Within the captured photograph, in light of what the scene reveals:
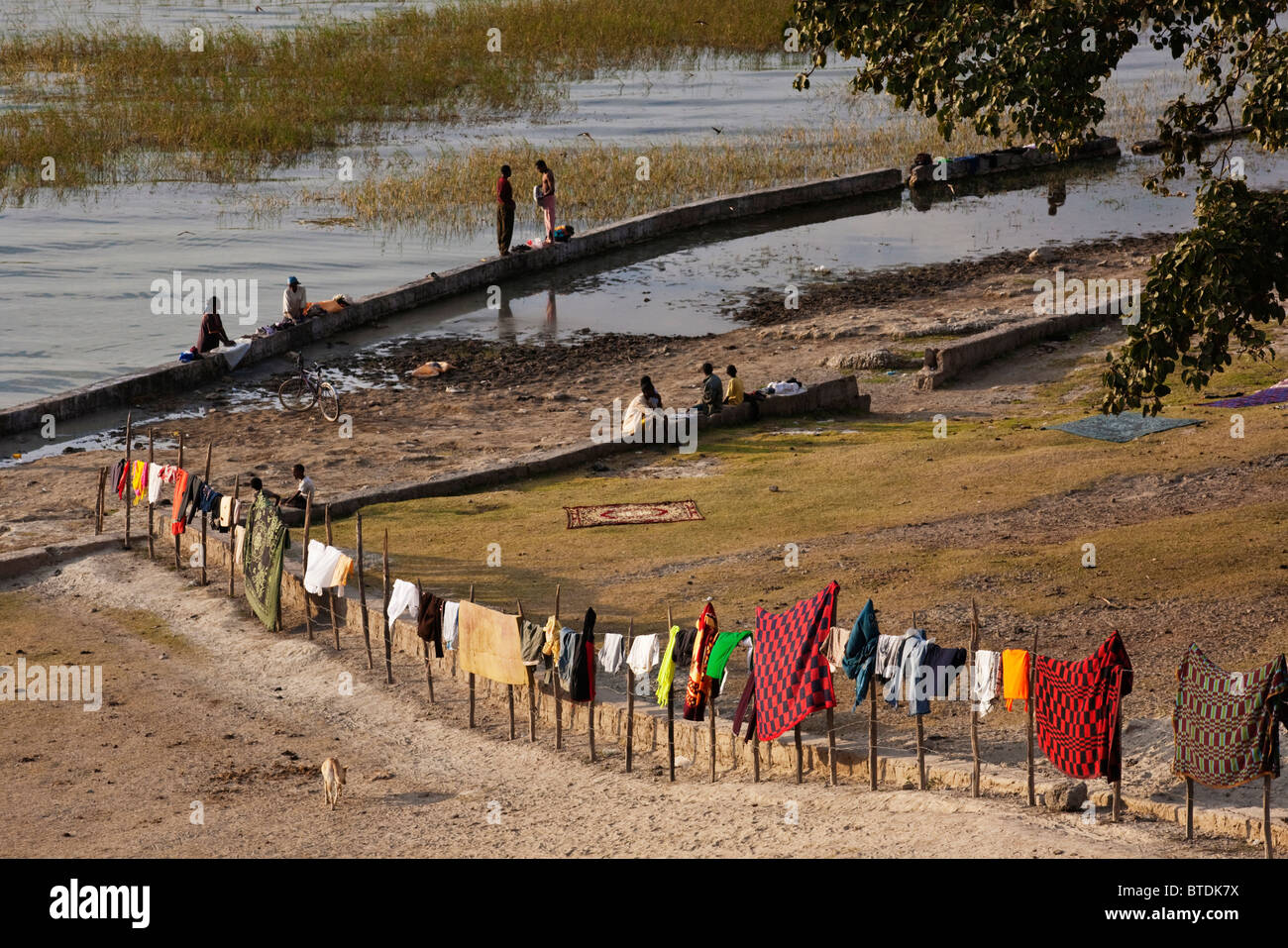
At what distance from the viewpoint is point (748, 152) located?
44.3 metres

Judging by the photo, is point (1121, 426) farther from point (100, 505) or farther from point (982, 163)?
point (982, 163)

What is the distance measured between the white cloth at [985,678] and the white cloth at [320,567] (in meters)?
6.65

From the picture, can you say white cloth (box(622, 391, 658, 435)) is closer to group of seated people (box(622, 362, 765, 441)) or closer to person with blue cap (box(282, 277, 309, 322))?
group of seated people (box(622, 362, 765, 441))

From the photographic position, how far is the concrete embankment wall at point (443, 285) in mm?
24328

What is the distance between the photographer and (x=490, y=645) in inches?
512

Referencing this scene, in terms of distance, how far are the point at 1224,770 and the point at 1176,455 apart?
8892 millimetres

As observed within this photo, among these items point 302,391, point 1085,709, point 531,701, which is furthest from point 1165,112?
point 302,391

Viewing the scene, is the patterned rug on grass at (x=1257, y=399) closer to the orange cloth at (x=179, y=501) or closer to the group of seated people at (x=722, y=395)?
the group of seated people at (x=722, y=395)

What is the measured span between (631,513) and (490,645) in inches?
199

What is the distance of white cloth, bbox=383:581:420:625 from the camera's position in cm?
1377

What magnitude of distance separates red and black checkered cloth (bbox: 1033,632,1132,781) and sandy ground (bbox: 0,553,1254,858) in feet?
1.37

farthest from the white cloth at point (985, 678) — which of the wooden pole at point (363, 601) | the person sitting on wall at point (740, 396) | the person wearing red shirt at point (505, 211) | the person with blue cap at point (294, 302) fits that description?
the person wearing red shirt at point (505, 211)

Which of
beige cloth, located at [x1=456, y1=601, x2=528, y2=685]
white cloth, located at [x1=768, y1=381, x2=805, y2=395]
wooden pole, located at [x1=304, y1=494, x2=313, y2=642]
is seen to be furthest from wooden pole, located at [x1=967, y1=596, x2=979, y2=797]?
white cloth, located at [x1=768, y1=381, x2=805, y2=395]
